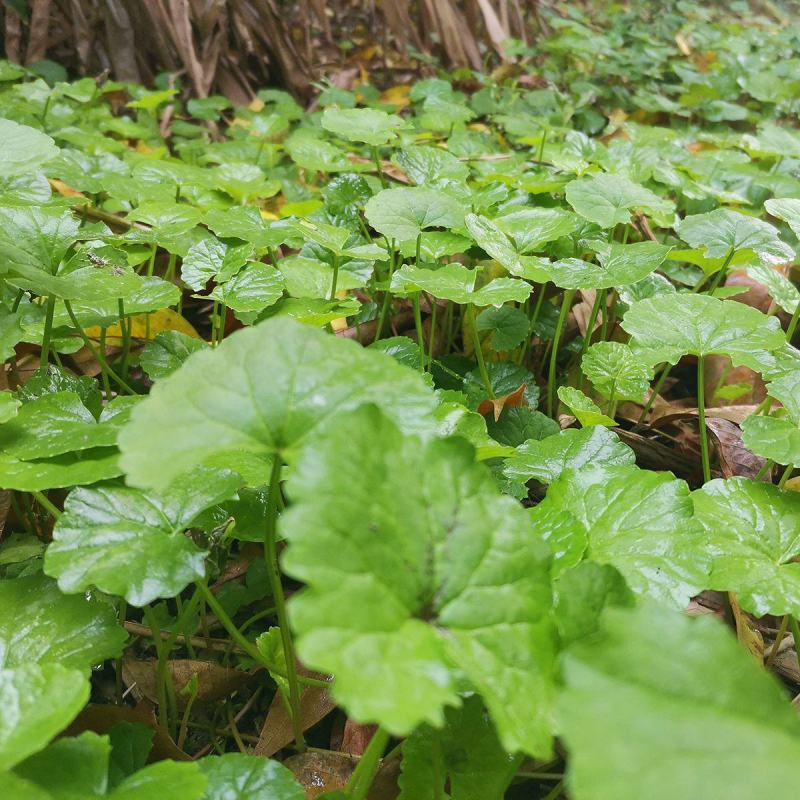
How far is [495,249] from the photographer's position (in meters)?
1.08

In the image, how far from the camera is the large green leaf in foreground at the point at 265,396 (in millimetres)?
554

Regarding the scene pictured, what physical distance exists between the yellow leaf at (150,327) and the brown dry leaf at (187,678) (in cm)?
64

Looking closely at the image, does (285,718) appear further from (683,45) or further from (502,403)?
(683,45)

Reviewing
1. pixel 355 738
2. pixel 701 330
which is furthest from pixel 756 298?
pixel 355 738

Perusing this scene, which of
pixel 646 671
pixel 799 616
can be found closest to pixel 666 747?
pixel 646 671

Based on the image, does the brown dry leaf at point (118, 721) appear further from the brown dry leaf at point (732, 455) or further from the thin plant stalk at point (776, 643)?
the brown dry leaf at point (732, 455)

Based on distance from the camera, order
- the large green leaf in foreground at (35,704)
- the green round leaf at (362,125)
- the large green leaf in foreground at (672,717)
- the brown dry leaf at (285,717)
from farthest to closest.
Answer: the green round leaf at (362,125)
the brown dry leaf at (285,717)
the large green leaf in foreground at (35,704)
the large green leaf in foreground at (672,717)

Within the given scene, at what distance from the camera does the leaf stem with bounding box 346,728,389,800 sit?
0.58 metres

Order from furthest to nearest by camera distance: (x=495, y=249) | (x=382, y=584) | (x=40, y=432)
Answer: (x=495, y=249)
(x=40, y=432)
(x=382, y=584)

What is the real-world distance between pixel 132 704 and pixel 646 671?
694 mm

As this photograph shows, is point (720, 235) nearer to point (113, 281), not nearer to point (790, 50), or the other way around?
point (113, 281)

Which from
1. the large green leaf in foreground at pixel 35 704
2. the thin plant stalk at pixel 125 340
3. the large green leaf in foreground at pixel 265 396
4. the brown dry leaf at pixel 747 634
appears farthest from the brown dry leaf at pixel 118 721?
the brown dry leaf at pixel 747 634

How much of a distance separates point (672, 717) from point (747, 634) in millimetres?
618

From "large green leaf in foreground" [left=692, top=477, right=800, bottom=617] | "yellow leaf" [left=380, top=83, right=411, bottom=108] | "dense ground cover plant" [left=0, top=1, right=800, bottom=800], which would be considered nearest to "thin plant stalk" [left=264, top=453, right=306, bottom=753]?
"dense ground cover plant" [left=0, top=1, right=800, bottom=800]
